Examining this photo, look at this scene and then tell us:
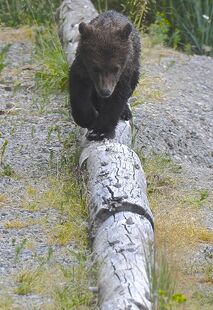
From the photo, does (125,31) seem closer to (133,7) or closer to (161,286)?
(161,286)

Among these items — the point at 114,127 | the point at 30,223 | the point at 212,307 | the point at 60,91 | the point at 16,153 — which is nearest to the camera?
the point at 212,307

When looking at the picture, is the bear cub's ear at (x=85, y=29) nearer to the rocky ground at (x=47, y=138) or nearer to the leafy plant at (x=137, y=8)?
the rocky ground at (x=47, y=138)

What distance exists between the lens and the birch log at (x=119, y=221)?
16.9 ft

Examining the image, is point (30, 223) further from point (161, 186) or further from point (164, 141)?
point (164, 141)

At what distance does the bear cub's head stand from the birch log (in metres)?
0.48

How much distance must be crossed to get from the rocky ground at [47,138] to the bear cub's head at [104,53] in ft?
2.74

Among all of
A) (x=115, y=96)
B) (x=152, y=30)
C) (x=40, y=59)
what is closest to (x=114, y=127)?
(x=115, y=96)

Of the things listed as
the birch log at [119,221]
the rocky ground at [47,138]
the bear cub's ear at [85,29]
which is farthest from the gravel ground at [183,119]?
the bear cub's ear at [85,29]

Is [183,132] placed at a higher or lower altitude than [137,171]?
lower

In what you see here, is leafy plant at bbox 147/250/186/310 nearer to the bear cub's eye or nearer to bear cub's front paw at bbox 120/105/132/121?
the bear cub's eye

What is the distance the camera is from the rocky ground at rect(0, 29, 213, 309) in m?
6.23

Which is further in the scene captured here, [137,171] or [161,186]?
[161,186]

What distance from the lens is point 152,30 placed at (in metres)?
12.0

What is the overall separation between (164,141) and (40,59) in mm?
2211
